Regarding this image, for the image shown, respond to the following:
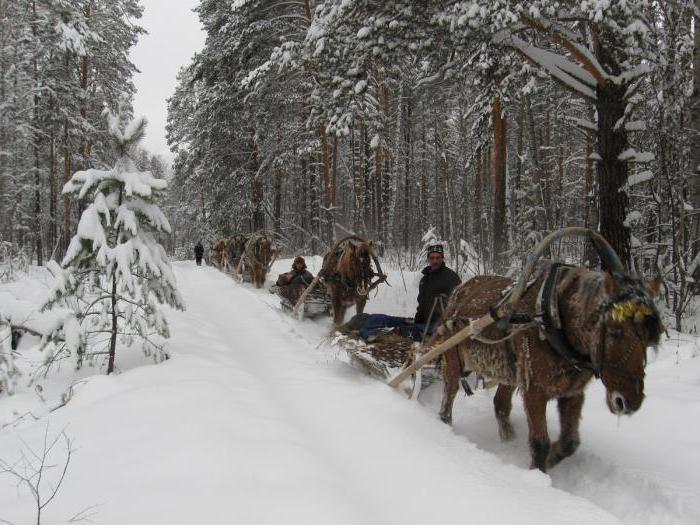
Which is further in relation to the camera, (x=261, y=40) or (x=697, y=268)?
(x=261, y=40)

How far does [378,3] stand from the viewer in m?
6.92

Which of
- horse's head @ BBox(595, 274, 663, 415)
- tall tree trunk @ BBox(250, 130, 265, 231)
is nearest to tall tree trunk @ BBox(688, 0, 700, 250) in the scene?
horse's head @ BBox(595, 274, 663, 415)

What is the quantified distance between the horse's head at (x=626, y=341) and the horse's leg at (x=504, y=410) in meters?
1.67

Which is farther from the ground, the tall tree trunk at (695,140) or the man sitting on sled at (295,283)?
the tall tree trunk at (695,140)

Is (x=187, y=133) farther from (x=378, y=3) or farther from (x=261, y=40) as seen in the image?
(x=378, y=3)

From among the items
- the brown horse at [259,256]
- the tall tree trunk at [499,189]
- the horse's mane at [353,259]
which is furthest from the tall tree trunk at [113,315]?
the brown horse at [259,256]

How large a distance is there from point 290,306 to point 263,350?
3276mm

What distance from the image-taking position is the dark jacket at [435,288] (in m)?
6.44

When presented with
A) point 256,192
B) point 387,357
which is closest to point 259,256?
point 256,192

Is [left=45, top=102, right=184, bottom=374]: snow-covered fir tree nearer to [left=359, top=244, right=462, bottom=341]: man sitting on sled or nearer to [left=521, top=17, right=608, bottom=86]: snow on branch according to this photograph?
[left=359, top=244, right=462, bottom=341]: man sitting on sled

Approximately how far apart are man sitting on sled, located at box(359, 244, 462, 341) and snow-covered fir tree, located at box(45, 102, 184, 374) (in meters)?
2.67

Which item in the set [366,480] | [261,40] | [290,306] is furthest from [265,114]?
[366,480]

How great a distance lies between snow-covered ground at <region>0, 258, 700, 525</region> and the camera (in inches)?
105

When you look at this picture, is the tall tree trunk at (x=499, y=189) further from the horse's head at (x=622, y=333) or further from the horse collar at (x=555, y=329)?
the horse's head at (x=622, y=333)
